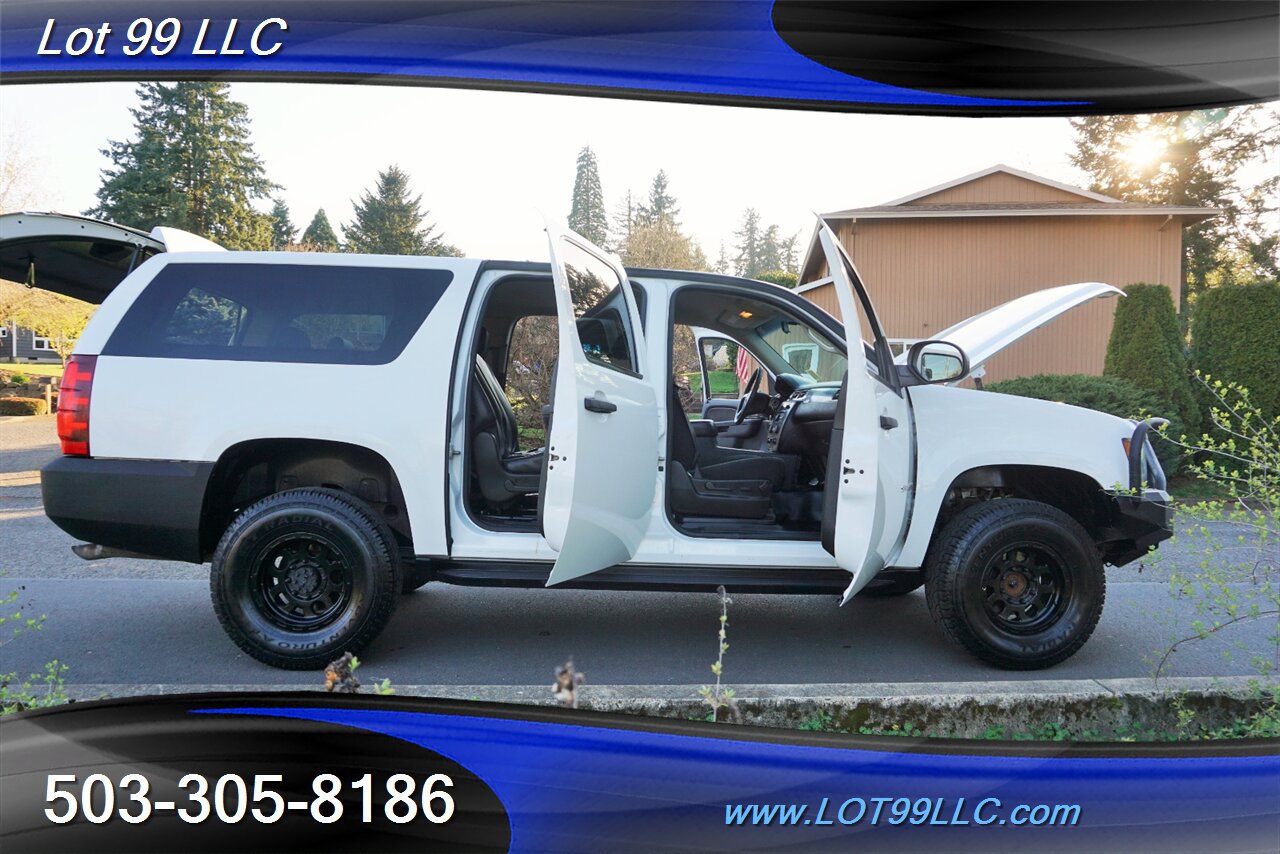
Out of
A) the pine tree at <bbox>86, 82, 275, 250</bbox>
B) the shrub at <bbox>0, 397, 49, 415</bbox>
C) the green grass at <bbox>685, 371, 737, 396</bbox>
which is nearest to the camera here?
the green grass at <bbox>685, 371, 737, 396</bbox>

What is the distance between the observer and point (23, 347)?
19891mm

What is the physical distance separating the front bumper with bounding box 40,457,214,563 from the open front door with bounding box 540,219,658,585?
1763 mm

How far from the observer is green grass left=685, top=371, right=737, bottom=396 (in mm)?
6121

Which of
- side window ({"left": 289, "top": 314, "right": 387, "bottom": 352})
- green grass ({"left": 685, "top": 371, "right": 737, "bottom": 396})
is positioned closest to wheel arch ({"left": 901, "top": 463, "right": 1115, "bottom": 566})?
green grass ({"left": 685, "top": 371, "right": 737, "bottom": 396})

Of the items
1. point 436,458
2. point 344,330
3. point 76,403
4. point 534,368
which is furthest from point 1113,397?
point 76,403

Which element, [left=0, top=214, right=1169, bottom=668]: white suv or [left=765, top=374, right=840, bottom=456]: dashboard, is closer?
[left=0, top=214, right=1169, bottom=668]: white suv

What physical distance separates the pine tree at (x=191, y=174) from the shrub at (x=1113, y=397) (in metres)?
20.6

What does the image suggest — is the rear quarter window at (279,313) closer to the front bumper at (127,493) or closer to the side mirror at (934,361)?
the front bumper at (127,493)

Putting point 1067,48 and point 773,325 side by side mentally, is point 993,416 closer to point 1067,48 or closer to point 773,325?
point 773,325

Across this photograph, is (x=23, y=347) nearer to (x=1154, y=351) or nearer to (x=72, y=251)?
(x=72, y=251)

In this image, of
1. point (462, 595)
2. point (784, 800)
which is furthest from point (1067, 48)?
point (462, 595)

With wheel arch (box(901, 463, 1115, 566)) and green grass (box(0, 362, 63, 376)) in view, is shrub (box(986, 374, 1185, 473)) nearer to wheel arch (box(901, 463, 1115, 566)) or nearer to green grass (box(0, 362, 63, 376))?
wheel arch (box(901, 463, 1115, 566))

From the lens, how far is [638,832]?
2.09 meters

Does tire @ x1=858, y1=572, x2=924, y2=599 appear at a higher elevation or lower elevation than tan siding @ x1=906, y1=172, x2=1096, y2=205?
lower
